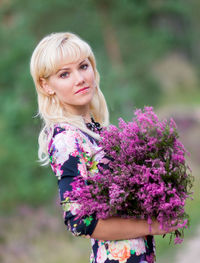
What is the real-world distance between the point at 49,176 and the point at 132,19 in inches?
379

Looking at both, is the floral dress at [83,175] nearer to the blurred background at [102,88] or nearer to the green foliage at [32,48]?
the blurred background at [102,88]

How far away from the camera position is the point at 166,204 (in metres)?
2.22

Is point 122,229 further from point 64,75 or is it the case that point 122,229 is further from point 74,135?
point 64,75

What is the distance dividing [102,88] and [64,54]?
10.5 meters

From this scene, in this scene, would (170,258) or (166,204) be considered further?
(170,258)

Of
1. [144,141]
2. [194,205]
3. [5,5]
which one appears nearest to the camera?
[144,141]

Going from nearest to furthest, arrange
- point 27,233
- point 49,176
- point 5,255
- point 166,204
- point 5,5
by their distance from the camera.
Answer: point 166,204 → point 5,255 → point 27,233 → point 49,176 → point 5,5

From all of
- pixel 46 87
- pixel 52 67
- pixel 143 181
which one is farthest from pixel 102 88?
pixel 143 181

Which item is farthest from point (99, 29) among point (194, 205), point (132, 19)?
point (194, 205)

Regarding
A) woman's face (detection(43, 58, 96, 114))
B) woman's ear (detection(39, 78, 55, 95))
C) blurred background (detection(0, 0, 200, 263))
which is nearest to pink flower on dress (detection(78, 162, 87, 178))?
woman's face (detection(43, 58, 96, 114))

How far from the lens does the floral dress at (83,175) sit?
7.62 ft

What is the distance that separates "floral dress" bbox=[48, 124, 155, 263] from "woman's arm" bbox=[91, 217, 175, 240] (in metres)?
0.04

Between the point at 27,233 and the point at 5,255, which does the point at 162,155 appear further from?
the point at 27,233

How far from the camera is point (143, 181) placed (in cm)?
226
